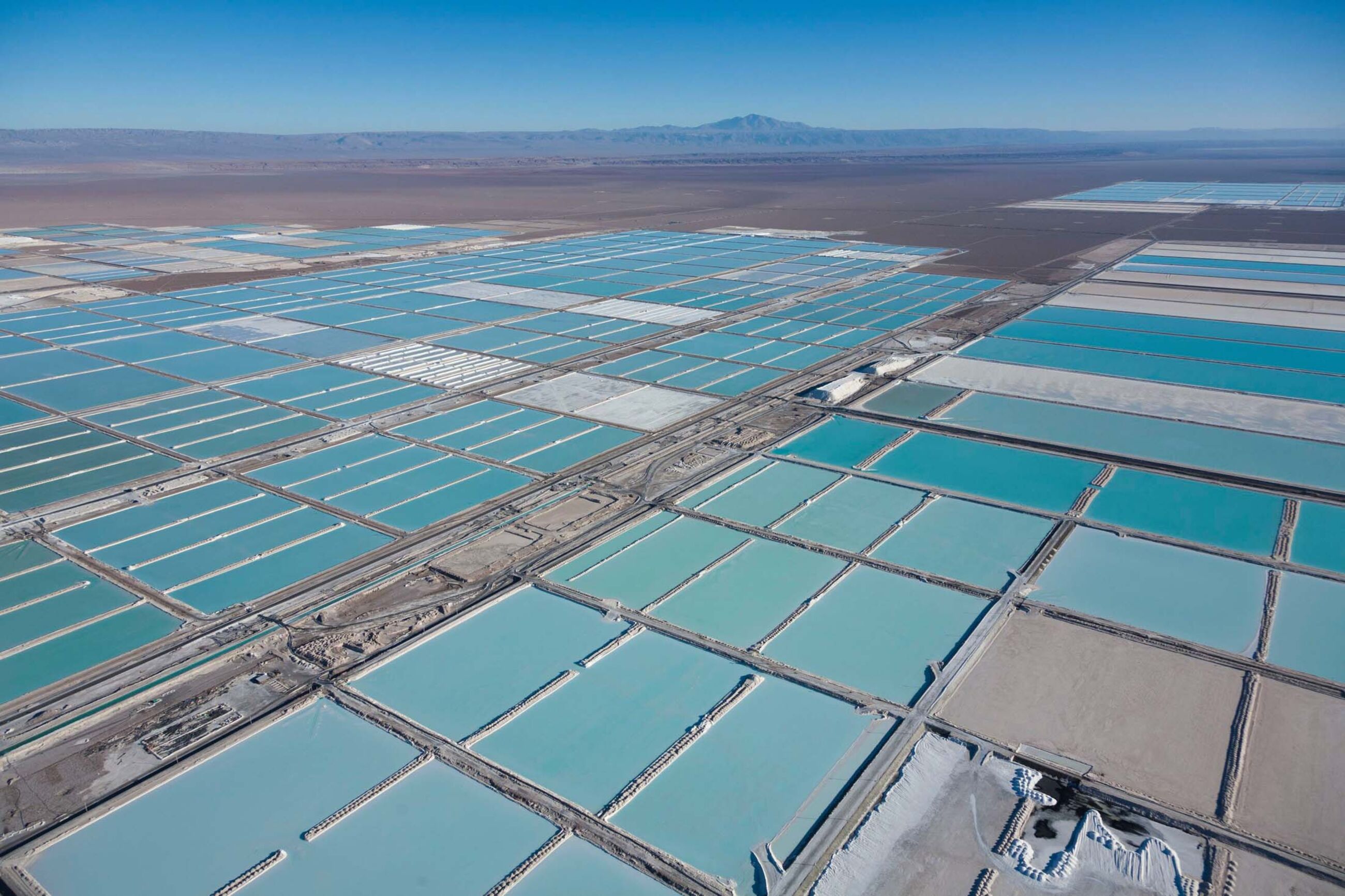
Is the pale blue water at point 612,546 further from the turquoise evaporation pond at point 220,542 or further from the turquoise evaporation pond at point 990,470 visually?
the turquoise evaporation pond at point 990,470

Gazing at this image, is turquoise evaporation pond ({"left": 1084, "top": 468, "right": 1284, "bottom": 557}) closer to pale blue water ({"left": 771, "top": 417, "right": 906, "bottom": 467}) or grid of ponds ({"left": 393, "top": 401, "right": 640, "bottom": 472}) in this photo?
pale blue water ({"left": 771, "top": 417, "right": 906, "bottom": 467})

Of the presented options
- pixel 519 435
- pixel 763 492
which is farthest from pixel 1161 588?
pixel 519 435

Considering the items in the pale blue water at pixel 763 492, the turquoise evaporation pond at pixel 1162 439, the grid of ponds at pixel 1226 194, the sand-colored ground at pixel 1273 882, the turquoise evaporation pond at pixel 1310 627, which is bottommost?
the sand-colored ground at pixel 1273 882

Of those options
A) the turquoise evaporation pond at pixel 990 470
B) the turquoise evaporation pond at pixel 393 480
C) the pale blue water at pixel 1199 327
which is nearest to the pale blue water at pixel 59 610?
the turquoise evaporation pond at pixel 393 480

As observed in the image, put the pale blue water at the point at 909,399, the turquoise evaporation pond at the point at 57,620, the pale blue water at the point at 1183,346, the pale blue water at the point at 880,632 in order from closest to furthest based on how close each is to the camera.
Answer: the pale blue water at the point at 880,632, the turquoise evaporation pond at the point at 57,620, the pale blue water at the point at 909,399, the pale blue water at the point at 1183,346

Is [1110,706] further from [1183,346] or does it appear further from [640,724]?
A: [1183,346]

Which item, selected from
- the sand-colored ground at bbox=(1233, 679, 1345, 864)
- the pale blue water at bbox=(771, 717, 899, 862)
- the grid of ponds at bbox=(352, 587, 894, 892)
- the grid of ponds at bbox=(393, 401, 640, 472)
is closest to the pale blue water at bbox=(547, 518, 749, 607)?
the grid of ponds at bbox=(352, 587, 894, 892)

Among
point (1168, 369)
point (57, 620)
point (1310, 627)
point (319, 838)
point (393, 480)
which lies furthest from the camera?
point (1168, 369)
